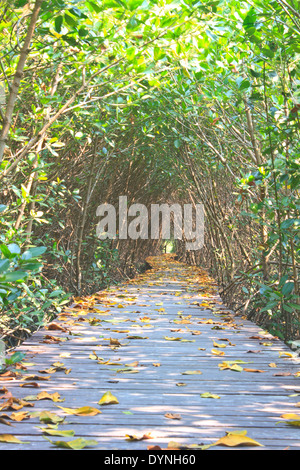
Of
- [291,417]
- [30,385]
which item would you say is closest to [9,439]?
[30,385]

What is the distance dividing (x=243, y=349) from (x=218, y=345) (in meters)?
0.21

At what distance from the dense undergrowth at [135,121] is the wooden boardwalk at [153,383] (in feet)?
1.22

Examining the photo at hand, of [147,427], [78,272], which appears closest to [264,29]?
[147,427]

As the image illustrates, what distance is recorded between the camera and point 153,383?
2.58 m

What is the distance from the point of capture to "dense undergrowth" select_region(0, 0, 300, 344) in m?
2.88

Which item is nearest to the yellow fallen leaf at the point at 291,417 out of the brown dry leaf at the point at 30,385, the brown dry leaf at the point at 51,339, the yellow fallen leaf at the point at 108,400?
the yellow fallen leaf at the point at 108,400

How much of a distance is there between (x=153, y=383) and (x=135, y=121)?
5.46m

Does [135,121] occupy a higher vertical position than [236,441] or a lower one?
higher

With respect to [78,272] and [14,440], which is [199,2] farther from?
[78,272]

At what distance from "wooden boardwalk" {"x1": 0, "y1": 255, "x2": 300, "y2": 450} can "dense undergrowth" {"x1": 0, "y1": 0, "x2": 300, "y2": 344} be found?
371 millimetres

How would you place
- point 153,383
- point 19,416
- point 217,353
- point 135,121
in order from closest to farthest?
point 19,416
point 153,383
point 217,353
point 135,121

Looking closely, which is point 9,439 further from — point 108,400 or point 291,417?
point 291,417

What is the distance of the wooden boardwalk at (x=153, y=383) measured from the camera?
187 cm

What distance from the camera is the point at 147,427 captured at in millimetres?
1928
